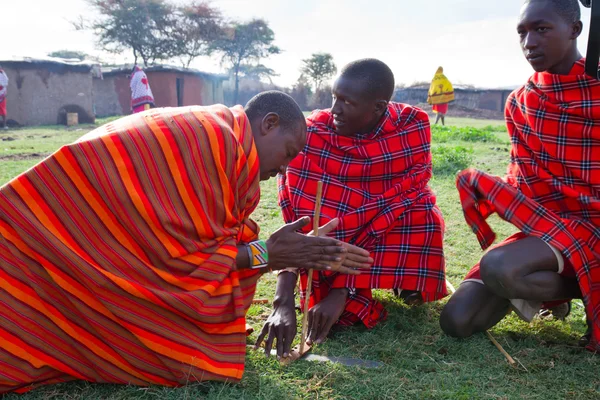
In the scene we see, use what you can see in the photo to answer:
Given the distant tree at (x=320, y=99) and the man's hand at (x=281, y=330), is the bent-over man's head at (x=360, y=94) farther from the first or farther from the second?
the distant tree at (x=320, y=99)

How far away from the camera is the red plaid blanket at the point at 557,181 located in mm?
2760

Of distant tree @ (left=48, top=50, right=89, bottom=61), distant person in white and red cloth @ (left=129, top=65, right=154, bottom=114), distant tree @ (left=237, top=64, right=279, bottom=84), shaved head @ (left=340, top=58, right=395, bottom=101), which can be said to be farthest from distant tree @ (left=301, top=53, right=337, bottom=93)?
shaved head @ (left=340, top=58, right=395, bottom=101)

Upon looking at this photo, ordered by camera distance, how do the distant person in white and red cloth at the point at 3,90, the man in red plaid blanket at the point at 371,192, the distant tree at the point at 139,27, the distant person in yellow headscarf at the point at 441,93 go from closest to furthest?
the man in red plaid blanket at the point at 371,192, the distant person in white and red cloth at the point at 3,90, the distant person in yellow headscarf at the point at 441,93, the distant tree at the point at 139,27

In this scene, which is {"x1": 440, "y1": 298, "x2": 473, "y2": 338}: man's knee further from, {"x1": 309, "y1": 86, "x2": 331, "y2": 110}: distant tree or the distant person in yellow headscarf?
{"x1": 309, "y1": 86, "x2": 331, "y2": 110}: distant tree

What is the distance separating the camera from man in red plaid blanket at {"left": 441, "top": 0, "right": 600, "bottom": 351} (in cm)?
275

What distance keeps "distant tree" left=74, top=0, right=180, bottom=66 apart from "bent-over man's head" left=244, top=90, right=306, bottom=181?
2961cm

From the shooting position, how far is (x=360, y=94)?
10.8ft

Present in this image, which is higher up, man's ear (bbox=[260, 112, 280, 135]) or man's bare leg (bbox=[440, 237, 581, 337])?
man's ear (bbox=[260, 112, 280, 135])

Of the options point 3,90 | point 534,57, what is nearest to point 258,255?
point 534,57

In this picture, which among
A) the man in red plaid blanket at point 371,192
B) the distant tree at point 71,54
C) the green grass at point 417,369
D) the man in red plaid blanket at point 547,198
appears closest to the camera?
the green grass at point 417,369

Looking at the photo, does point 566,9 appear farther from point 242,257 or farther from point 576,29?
point 242,257

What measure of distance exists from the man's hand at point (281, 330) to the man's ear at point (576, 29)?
6.51ft

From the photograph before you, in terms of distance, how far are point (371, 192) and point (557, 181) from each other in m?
1.02

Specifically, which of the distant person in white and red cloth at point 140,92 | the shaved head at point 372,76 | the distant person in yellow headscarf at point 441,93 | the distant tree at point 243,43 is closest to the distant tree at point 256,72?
the distant tree at point 243,43
